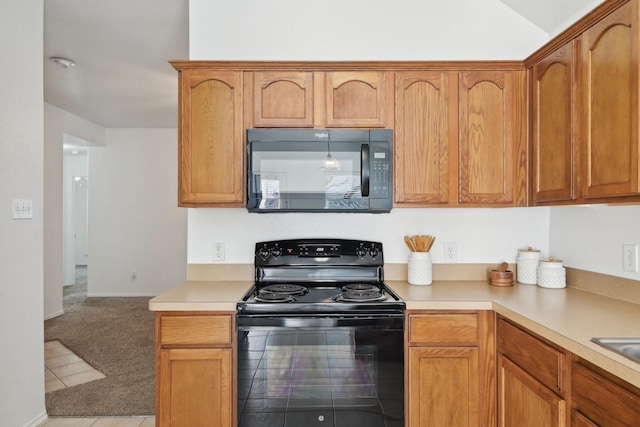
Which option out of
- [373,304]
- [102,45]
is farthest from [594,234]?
[102,45]

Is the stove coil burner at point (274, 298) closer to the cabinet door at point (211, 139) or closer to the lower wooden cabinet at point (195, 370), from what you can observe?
the lower wooden cabinet at point (195, 370)

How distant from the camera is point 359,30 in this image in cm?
244

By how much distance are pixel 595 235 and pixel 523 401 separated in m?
0.98

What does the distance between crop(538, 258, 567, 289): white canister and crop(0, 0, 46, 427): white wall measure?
117 inches

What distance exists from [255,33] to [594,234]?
226cm

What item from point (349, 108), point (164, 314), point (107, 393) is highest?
point (349, 108)

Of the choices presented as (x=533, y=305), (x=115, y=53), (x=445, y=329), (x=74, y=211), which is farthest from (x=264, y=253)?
(x=74, y=211)

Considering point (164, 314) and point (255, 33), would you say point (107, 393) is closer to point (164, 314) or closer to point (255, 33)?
point (164, 314)

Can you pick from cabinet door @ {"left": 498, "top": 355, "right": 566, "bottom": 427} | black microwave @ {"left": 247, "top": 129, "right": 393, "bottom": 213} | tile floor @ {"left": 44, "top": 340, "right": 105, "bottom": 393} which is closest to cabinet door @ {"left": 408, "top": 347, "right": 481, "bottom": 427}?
cabinet door @ {"left": 498, "top": 355, "right": 566, "bottom": 427}

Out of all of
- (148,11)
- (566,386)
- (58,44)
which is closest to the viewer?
(566,386)

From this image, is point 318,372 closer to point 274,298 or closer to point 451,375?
point 274,298

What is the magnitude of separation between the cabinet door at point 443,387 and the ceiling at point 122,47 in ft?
6.35

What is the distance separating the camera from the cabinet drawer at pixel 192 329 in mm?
1807

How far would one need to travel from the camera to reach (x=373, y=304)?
1.80 metres
